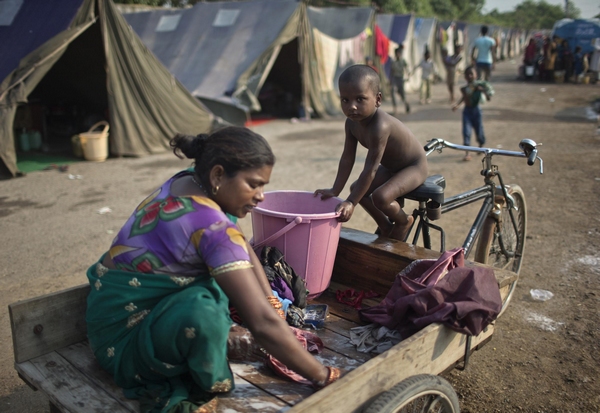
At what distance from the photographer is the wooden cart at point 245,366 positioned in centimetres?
170

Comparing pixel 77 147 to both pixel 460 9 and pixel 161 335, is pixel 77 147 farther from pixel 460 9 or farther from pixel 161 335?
pixel 460 9

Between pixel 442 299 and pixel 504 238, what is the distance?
181cm

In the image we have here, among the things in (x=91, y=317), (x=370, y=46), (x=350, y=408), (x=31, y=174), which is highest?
(x=370, y=46)

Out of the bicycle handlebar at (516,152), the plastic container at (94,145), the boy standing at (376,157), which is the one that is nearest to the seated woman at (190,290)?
the boy standing at (376,157)

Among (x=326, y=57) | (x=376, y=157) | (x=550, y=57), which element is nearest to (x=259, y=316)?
(x=376, y=157)

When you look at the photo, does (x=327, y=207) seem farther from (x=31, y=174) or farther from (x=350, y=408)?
(x=31, y=174)

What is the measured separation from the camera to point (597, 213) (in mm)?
5477

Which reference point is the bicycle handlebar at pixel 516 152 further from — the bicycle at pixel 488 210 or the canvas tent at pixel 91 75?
the canvas tent at pixel 91 75

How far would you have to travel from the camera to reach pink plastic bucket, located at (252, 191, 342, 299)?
2676mm

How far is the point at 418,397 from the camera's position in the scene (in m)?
1.89

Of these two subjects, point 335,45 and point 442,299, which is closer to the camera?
point 442,299

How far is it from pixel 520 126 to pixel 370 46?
241 inches

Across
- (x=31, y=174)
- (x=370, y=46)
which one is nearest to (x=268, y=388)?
(x=31, y=174)

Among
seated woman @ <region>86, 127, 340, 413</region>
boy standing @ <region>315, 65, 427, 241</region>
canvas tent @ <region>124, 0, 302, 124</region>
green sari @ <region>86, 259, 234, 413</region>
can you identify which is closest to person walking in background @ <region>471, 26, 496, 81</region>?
canvas tent @ <region>124, 0, 302, 124</region>
